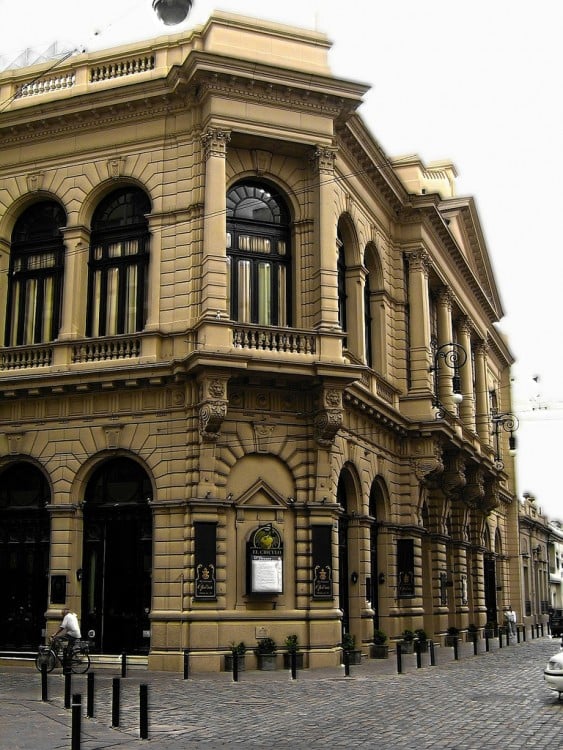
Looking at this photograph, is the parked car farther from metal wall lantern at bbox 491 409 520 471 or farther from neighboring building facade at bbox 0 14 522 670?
metal wall lantern at bbox 491 409 520 471

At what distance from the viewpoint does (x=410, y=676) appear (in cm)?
2492

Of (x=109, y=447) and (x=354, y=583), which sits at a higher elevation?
(x=109, y=447)

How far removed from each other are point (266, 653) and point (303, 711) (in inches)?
338

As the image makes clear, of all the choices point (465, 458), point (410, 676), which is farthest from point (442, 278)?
point (410, 676)

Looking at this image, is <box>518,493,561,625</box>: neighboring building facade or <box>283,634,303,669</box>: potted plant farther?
<box>518,493,561,625</box>: neighboring building facade

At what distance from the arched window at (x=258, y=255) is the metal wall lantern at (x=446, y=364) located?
6847 millimetres

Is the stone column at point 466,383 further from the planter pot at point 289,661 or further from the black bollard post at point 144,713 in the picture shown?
the black bollard post at point 144,713

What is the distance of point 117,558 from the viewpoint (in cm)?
2831

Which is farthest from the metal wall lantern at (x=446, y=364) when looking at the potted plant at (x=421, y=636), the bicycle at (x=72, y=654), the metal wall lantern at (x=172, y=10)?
the bicycle at (x=72, y=654)

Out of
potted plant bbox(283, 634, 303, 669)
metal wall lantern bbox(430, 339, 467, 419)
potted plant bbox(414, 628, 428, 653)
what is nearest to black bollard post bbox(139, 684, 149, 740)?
potted plant bbox(283, 634, 303, 669)

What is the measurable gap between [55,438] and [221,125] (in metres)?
10.5

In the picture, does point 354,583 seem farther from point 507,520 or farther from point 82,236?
point 507,520

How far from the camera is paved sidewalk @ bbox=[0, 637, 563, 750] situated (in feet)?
47.1

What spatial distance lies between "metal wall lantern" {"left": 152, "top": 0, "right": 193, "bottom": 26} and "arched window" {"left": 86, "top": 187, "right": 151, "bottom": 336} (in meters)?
6.56
